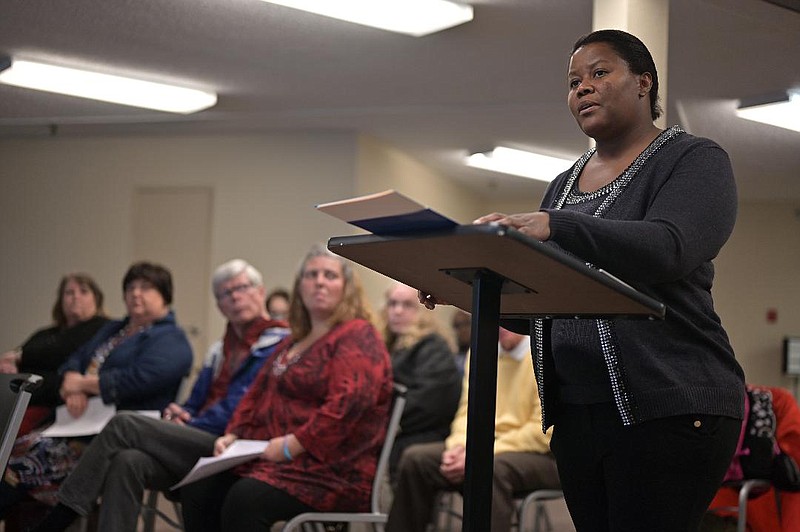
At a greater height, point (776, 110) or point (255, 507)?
point (776, 110)

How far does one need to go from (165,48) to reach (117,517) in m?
2.59

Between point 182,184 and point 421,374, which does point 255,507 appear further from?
point 182,184

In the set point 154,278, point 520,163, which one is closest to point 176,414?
point 154,278

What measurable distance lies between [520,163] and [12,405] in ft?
18.8

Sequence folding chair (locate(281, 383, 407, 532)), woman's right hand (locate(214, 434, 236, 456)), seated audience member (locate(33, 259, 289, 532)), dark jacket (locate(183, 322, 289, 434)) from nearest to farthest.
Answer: folding chair (locate(281, 383, 407, 532)) → seated audience member (locate(33, 259, 289, 532)) → woman's right hand (locate(214, 434, 236, 456)) → dark jacket (locate(183, 322, 289, 434))

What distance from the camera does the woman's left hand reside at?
127 centimetres

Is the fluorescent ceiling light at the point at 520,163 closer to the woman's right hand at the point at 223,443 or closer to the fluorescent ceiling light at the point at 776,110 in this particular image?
the fluorescent ceiling light at the point at 776,110

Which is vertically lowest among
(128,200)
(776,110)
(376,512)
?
(376,512)

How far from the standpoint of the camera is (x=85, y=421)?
13.4 ft

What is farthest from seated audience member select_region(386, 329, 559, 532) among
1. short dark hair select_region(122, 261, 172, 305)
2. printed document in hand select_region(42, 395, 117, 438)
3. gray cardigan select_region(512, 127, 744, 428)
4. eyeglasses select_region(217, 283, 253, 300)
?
gray cardigan select_region(512, 127, 744, 428)

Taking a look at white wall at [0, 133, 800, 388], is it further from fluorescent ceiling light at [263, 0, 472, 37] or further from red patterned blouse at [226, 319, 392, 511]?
red patterned blouse at [226, 319, 392, 511]

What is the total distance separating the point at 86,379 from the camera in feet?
13.7

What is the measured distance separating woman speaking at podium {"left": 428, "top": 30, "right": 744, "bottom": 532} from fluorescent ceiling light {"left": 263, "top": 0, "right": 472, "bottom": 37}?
107 inches

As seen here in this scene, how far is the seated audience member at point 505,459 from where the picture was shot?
144 inches
